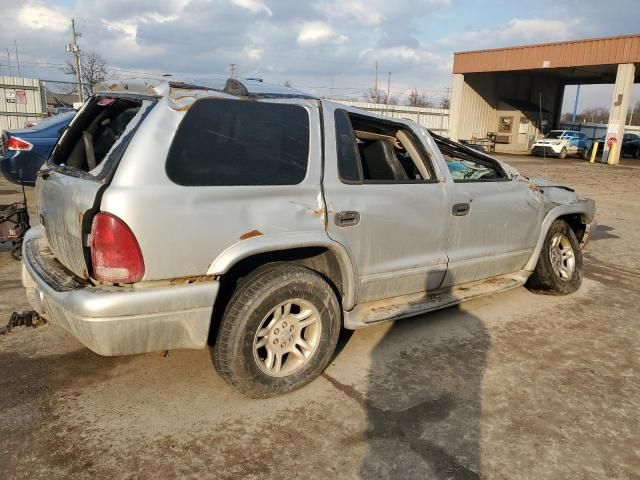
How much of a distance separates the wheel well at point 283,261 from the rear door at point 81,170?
28.8 inches

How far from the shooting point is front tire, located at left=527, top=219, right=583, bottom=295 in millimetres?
4852

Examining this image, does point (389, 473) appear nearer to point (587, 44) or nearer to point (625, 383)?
point (625, 383)

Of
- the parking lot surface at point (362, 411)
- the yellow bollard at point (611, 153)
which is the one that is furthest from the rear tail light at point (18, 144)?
the yellow bollard at point (611, 153)

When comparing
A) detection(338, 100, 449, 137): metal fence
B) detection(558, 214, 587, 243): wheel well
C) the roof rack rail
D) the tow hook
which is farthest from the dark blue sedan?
detection(338, 100, 449, 137): metal fence

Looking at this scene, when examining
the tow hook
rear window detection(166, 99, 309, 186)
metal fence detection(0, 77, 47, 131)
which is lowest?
the tow hook

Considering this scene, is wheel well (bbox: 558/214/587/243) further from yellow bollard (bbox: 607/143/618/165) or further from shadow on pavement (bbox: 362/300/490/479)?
yellow bollard (bbox: 607/143/618/165)

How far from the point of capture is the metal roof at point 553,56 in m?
24.7

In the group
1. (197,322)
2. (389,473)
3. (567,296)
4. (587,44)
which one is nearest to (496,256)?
(567,296)

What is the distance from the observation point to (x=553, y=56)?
1072 inches

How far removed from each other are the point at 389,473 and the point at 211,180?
170 cm

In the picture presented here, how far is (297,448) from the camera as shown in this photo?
257 centimetres

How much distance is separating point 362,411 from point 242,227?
1251mm

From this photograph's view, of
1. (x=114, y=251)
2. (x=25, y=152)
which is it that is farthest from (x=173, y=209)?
(x=25, y=152)

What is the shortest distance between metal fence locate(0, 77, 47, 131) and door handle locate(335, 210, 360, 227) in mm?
23518
